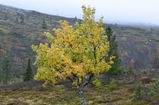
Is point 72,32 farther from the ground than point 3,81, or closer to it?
farther from the ground

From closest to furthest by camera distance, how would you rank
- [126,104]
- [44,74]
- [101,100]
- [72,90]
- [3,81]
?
[44,74]
[126,104]
[101,100]
[72,90]
[3,81]

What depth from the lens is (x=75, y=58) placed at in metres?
29.2

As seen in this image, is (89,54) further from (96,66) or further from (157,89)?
(157,89)

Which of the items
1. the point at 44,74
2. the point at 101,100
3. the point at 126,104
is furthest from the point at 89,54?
→ the point at 101,100

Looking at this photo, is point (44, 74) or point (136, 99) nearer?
point (44, 74)

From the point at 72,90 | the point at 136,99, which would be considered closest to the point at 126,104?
the point at 136,99

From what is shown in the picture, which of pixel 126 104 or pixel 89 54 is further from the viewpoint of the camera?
pixel 126 104

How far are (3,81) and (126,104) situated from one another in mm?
86286

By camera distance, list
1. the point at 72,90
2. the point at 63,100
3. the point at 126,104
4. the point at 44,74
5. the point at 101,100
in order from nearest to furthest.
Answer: the point at 44,74 < the point at 126,104 < the point at 101,100 < the point at 63,100 < the point at 72,90

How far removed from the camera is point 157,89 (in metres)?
48.3

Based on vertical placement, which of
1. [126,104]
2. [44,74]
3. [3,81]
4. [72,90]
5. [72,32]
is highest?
[72,32]

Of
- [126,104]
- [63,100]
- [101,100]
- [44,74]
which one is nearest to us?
[44,74]

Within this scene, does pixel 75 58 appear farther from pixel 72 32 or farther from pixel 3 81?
pixel 3 81

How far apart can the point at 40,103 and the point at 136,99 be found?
58.9 feet
